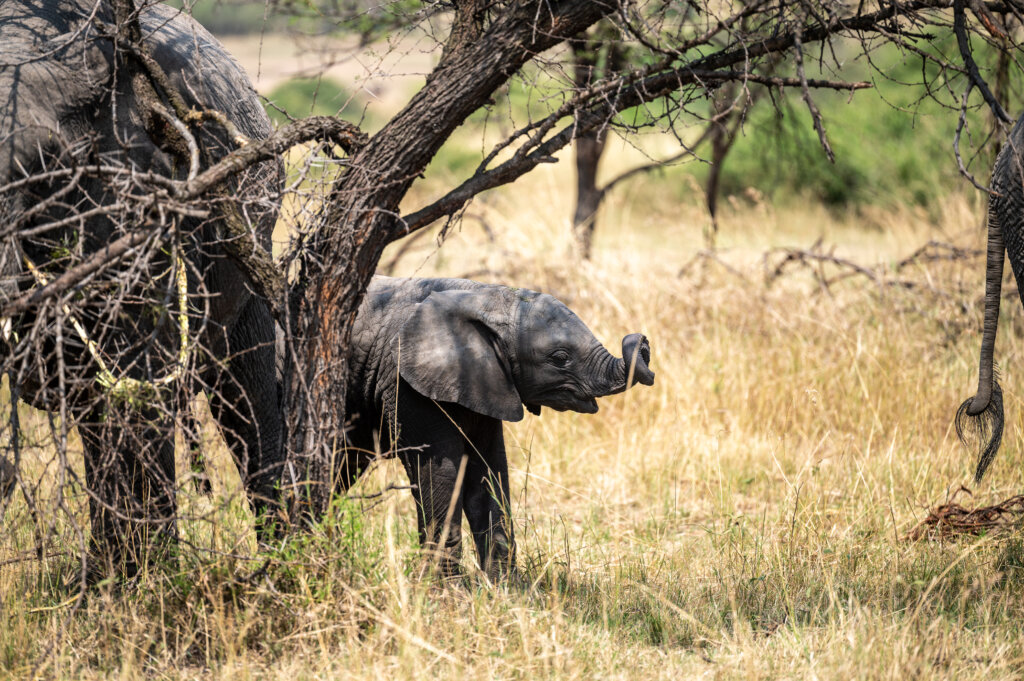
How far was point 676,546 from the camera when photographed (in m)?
4.41

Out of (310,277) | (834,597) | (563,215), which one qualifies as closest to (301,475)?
(310,277)

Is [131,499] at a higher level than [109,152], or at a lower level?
lower

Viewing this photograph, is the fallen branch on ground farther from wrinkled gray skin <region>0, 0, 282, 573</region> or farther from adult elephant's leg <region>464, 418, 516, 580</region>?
wrinkled gray skin <region>0, 0, 282, 573</region>

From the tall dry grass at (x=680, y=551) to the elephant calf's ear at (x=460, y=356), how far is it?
42cm

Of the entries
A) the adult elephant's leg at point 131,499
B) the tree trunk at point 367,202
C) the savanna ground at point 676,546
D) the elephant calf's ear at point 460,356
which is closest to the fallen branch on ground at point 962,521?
the savanna ground at point 676,546

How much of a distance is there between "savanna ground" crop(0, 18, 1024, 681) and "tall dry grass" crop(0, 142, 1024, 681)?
0.05ft

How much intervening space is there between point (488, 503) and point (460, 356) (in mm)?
620

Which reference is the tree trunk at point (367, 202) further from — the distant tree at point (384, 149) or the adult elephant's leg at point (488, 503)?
the adult elephant's leg at point (488, 503)

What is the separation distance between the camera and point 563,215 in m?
9.26

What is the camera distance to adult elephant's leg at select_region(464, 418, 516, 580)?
12.4 ft

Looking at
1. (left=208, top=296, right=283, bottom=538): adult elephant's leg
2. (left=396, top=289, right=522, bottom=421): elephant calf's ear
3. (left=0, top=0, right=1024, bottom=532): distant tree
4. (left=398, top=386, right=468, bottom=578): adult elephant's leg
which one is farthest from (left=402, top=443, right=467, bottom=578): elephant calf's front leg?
(left=208, top=296, right=283, bottom=538): adult elephant's leg

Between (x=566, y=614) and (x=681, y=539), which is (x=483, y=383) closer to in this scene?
(x=566, y=614)

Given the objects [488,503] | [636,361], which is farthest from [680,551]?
[636,361]

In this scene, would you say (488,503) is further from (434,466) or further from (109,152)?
(109,152)
